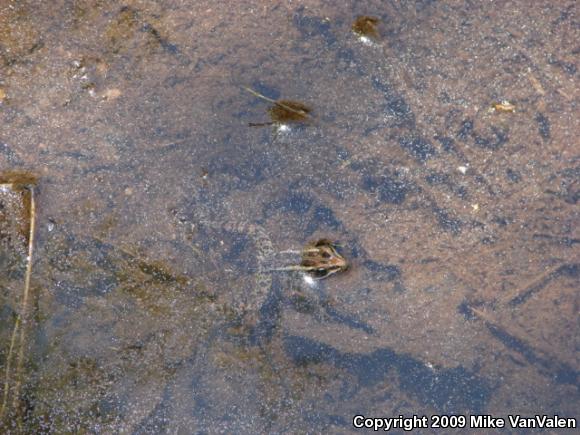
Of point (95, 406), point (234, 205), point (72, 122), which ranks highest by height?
point (72, 122)

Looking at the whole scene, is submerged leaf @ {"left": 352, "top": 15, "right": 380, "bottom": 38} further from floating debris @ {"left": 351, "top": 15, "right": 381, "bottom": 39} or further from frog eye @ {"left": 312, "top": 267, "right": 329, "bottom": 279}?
frog eye @ {"left": 312, "top": 267, "right": 329, "bottom": 279}

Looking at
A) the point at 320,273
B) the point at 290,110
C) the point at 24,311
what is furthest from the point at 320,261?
the point at 24,311

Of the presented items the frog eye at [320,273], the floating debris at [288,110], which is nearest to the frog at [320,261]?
the frog eye at [320,273]

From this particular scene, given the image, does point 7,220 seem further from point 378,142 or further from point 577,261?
point 577,261

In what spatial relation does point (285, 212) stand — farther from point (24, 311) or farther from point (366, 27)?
point (24, 311)

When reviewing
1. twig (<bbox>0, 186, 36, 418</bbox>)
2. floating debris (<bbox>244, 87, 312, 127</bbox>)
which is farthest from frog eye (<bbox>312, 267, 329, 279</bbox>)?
twig (<bbox>0, 186, 36, 418</bbox>)

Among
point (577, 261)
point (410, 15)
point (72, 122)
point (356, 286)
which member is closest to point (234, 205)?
point (356, 286)
